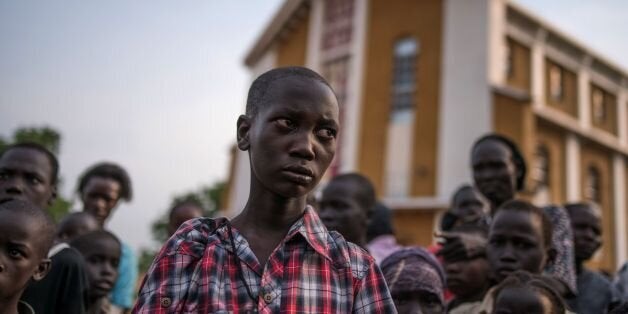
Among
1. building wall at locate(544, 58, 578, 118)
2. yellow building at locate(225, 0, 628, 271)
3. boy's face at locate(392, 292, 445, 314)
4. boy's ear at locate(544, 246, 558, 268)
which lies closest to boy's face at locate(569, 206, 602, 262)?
boy's ear at locate(544, 246, 558, 268)

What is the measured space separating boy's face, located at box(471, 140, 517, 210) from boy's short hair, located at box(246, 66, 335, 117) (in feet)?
7.90

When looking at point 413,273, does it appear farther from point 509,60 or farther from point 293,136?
point 509,60

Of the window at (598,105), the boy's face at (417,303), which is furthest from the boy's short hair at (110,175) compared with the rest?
the window at (598,105)

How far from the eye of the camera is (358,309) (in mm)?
1612

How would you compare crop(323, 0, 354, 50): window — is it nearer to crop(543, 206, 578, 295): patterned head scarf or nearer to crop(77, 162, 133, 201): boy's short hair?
crop(77, 162, 133, 201): boy's short hair

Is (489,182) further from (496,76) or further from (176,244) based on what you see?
(496,76)

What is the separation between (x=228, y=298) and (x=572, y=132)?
18596 millimetres

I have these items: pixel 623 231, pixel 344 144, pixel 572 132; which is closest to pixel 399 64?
pixel 344 144

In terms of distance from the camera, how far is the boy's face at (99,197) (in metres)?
4.50

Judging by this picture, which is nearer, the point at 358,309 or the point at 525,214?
the point at 358,309

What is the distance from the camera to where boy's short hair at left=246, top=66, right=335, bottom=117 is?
1.72m

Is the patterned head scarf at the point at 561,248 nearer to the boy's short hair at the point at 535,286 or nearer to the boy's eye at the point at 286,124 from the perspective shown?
the boy's short hair at the point at 535,286

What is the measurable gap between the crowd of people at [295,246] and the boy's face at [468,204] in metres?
0.02

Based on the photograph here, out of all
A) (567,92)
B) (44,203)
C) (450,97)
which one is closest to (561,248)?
(44,203)
